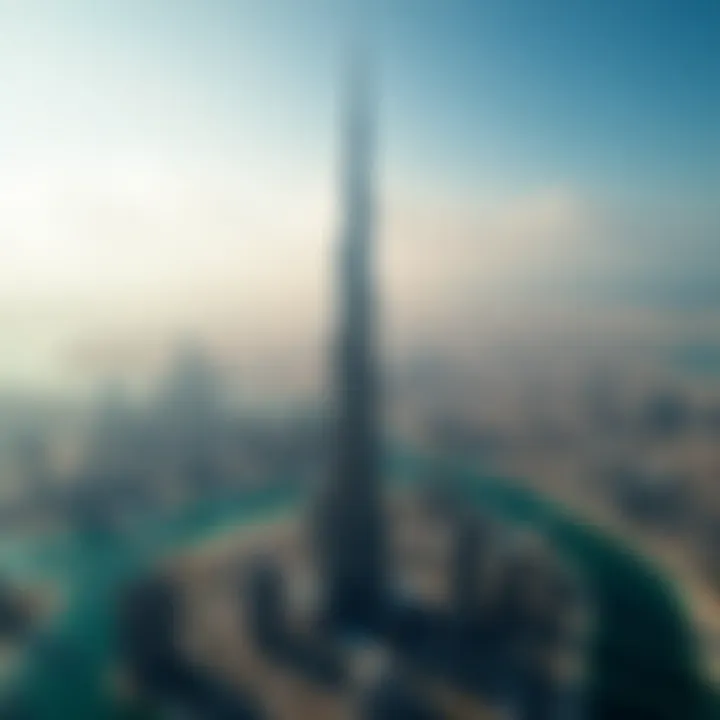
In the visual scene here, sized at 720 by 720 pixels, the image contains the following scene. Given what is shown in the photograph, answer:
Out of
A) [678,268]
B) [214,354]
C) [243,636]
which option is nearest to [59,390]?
[214,354]

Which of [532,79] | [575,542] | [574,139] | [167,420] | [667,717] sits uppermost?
[532,79]

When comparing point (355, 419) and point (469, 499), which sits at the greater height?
point (355, 419)

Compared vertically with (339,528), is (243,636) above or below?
below

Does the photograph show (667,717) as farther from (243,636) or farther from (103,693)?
(103,693)

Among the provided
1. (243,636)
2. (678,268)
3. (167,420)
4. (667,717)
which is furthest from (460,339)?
(667,717)
